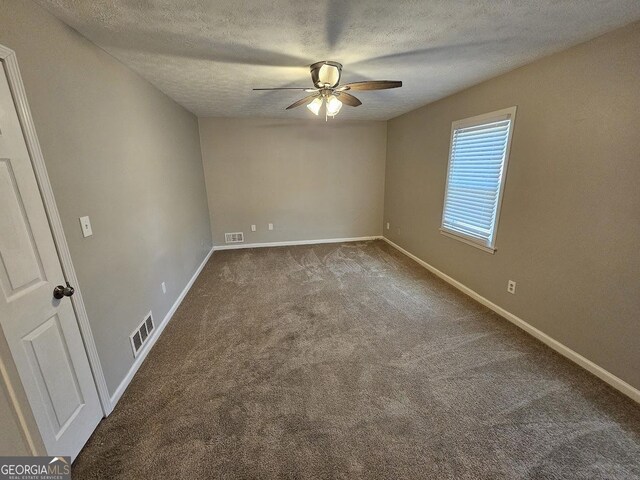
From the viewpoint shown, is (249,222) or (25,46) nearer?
(25,46)

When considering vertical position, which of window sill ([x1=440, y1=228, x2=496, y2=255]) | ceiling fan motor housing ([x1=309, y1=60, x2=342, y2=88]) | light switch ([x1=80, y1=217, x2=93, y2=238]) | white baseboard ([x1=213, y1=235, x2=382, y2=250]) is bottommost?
white baseboard ([x1=213, y1=235, x2=382, y2=250])

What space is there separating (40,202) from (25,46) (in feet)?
2.42

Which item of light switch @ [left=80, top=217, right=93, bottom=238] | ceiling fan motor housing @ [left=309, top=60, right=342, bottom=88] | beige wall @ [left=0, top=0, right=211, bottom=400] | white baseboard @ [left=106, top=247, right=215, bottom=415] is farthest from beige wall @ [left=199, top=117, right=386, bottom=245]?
light switch @ [left=80, top=217, right=93, bottom=238]

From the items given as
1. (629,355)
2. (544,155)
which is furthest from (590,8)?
(629,355)

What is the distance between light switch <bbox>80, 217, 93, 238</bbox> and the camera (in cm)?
150

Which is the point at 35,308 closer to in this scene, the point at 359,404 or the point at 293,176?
the point at 359,404

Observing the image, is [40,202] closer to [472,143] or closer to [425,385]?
[425,385]

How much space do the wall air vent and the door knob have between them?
348 cm

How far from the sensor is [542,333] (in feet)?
7.33

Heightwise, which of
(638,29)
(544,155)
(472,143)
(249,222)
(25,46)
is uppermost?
(638,29)

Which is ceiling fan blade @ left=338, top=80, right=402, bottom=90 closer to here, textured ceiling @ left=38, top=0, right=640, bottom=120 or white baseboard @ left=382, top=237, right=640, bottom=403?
textured ceiling @ left=38, top=0, right=640, bottom=120

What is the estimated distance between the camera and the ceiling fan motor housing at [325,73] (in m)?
2.02

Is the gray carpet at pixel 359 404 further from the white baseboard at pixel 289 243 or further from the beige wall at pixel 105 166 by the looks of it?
the white baseboard at pixel 289 243

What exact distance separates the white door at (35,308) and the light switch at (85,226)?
0.75ft
